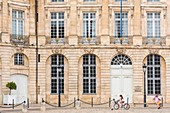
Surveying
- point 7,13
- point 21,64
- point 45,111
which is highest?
point 7,13

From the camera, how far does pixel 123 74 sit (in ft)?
171

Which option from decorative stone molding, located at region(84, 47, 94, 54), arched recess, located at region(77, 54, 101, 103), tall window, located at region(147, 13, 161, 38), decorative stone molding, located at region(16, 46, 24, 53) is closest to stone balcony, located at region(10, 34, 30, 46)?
decorative stone molding, located at region(16, 46, 24, 53)

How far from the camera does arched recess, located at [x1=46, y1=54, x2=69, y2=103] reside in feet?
170

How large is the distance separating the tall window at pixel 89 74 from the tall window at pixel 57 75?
205cm

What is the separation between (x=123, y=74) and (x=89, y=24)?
563cm

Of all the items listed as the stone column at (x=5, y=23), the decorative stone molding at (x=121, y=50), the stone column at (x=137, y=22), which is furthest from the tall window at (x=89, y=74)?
the stone column at (x=5, y=23)

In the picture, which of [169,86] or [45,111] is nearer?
[45,111]

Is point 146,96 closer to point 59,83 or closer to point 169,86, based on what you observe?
point 169,86

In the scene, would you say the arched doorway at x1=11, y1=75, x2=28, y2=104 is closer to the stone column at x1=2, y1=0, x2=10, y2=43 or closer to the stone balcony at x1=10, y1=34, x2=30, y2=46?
the stone balcony at x1=10, y1=34, x2=30, y2=46

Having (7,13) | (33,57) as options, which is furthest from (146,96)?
(7,13)

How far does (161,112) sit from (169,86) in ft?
41.7

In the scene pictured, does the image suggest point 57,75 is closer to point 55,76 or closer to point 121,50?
point 55,76

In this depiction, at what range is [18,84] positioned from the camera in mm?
50906

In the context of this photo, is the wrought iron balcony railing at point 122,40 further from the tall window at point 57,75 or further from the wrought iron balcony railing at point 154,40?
the tall window at point 57,75
